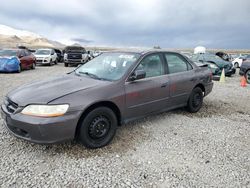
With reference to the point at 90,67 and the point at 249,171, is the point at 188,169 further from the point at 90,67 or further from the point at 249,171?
the point at 90,67

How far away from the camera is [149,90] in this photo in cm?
398

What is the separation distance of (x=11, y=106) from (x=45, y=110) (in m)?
0.66

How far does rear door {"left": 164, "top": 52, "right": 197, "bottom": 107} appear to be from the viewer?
4543mm

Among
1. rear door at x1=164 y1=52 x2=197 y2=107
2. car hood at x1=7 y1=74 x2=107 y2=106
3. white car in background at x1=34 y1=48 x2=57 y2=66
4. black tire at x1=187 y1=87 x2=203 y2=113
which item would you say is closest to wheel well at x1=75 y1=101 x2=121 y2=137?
car hood at x1=7 y1=74 x2=107 y2=106

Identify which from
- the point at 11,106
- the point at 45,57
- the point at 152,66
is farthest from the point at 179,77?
the point at 45,57

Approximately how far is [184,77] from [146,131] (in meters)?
1.55

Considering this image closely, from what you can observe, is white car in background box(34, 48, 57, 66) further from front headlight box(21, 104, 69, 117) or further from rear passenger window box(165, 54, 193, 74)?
front headlight box(21, 104, 69, 117)

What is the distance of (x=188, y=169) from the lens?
2.97m

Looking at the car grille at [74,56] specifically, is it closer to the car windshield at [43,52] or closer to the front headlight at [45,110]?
the car windshield at [43,52]

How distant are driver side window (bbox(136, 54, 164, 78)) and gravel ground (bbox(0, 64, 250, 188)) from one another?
1.07m

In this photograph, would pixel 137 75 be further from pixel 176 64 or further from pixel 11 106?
pixel 11 106

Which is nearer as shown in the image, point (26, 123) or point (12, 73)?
point (26, 123)

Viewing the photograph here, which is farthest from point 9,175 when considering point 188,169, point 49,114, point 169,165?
point 188,169

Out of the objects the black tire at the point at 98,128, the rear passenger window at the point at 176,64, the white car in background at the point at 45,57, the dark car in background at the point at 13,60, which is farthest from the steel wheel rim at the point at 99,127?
the white car in background at the point at 45,57
